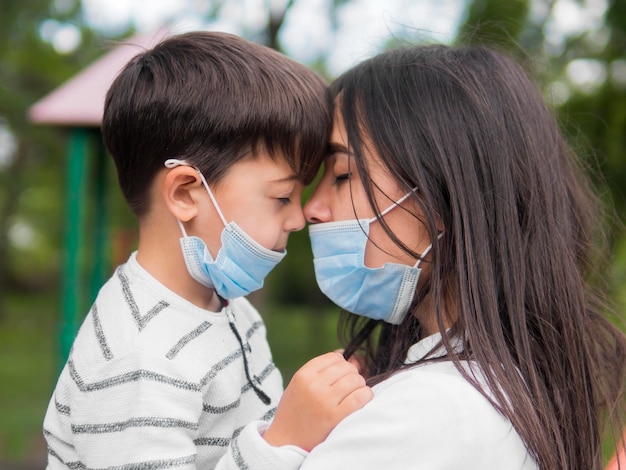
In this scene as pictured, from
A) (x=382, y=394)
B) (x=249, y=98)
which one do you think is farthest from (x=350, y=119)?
(x=382, y=394)

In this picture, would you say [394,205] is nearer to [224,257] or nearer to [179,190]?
[224,257]

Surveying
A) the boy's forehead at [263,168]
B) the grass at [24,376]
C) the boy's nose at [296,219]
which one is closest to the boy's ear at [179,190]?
the boy's forehead at [263,168]

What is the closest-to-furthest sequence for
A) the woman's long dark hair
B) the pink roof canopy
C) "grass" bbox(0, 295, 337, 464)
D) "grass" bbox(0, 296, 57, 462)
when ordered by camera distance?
the woman's long dark hair, the pink roof canopy, "grass" bbox(0, 296, 57, 462), "grass" bbox(0, 295, 337, 464)

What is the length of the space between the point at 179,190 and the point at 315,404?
2.36 feet

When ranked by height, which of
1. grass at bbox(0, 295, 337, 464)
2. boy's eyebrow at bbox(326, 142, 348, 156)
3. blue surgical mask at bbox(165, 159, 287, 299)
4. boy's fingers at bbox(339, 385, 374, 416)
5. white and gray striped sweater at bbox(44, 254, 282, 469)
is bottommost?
grass at bbox(0, 295, 337, 464)

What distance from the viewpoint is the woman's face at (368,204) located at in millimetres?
1911

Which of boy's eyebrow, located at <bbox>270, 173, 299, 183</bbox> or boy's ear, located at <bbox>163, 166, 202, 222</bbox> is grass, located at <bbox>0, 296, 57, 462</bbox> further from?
boy's eyebrow, located at <bbox>270, 173, 299, 183</bbox>

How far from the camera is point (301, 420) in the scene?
65.4 inches

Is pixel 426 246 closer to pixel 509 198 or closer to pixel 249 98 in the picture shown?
pixel 509 198

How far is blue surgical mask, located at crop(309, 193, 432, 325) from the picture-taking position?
1.97 meters

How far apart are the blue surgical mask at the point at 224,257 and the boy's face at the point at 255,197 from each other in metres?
0.02

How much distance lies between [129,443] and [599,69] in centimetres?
651

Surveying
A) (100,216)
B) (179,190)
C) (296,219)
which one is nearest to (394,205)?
(296,219)

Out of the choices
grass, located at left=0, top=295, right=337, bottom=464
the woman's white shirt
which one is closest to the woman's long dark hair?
the woman's white shirt
